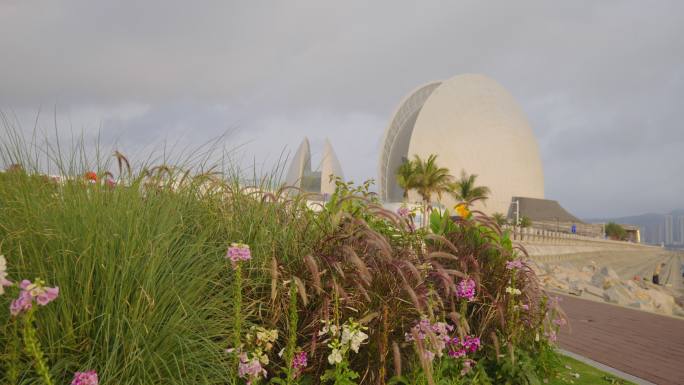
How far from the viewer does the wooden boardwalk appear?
5176 mm

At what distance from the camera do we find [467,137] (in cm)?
5497

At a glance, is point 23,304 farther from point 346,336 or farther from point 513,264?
point 513,264

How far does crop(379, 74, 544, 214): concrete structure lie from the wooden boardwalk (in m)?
42.2

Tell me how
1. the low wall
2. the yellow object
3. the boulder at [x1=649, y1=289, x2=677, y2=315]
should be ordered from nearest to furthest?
the yellow object, the boulder at [x1=649, y1=289, x2=677, y2=315], the low wall

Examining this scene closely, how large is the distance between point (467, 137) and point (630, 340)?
50177mm

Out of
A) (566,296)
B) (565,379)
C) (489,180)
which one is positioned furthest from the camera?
(489,180)

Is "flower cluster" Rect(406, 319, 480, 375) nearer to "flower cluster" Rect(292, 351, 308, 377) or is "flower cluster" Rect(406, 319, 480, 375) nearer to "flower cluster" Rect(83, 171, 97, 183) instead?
"flower cluster" Rect(292, 351, 308, 377)

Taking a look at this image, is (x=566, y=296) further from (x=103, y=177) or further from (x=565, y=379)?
(x=103, y=177)

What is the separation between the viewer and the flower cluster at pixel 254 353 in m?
2.19

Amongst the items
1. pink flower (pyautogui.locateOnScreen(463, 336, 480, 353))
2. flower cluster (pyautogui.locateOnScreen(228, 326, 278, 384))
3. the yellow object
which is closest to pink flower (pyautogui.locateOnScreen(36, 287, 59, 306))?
flower cluster (pyautogui.locateOnScreen(228, 326, 278, 384))

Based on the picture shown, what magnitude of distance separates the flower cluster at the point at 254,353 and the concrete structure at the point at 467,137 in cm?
4887

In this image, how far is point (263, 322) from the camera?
2748mm

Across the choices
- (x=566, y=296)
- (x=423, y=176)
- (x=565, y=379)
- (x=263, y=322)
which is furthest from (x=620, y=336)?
(x=423, y=176)

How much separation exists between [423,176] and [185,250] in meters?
37.9
